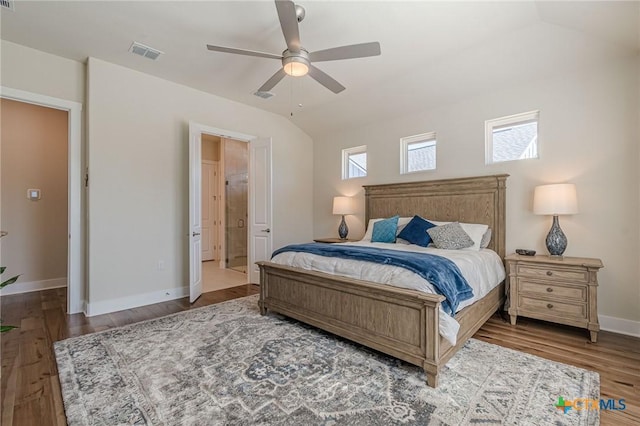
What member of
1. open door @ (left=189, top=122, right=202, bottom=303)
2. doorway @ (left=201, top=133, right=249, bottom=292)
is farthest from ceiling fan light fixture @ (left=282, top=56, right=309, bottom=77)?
doorway @ (left=201, top=133, right=249, bottom=292)

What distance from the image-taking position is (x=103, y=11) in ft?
8.74

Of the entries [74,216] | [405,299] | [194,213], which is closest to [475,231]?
[405,299]

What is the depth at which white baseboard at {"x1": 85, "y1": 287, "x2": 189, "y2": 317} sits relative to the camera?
344 centimetres

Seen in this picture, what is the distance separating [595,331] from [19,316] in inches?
235

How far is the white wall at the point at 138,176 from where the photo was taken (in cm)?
350

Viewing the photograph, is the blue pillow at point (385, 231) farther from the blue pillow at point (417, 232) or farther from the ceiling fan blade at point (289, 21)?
the ceiling fan blade at point (289, 21)

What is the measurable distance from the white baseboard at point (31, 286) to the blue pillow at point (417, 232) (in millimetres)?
5413

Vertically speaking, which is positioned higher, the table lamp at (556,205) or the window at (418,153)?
the window at (418,153)

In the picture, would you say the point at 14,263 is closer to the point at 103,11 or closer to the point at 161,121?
the point at 161,121

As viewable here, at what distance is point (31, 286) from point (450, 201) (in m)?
6.35

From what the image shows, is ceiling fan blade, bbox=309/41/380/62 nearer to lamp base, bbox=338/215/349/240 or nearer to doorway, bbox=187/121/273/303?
doorway, bbox=187/121/273/303

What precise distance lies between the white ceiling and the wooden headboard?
3.90 feet

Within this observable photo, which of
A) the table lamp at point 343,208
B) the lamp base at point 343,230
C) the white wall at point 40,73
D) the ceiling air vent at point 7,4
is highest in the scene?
the ceiling air vent at point 7,4

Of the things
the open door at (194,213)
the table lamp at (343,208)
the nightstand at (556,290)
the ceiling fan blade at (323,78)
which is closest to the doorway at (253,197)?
the open door at (194,213)
